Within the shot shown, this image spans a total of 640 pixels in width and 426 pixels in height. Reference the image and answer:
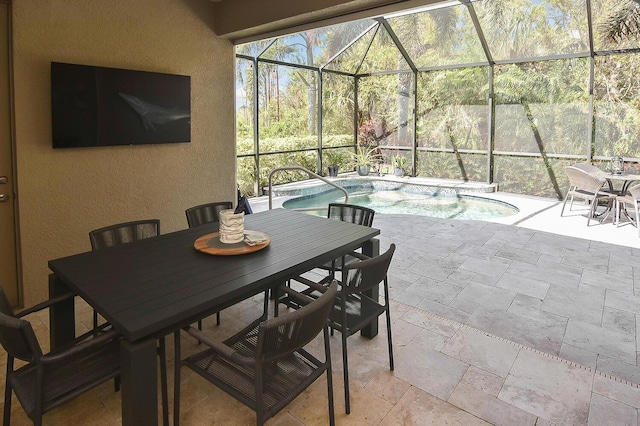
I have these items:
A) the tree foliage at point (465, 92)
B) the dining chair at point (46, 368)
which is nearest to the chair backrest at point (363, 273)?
the dining chair at point (46, 368)

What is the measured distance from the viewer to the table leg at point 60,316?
2.34 metres

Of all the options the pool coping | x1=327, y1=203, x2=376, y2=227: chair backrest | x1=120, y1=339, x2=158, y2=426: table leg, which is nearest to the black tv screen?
x1=327, y1=203, x2=376, y2=227: chair backrest

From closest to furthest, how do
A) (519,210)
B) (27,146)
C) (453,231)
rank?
1. (27,146)
2. (453,231)
3. (519,210)

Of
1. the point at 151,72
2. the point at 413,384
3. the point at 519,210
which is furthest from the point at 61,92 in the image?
the point at 519,210

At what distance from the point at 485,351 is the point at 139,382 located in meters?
2.26

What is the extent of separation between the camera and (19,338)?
1676 millimetres

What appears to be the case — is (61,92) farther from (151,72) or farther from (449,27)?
(449,27)

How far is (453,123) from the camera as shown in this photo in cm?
994

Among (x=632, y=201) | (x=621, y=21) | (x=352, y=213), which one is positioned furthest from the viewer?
(x=621, y=21)

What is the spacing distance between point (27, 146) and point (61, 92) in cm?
53

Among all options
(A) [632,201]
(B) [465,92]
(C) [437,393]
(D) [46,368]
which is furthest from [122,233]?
(B) [465,92]

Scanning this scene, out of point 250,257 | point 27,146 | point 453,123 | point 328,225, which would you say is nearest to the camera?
point 250,257

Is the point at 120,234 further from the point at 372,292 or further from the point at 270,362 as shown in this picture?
the point at 372,292

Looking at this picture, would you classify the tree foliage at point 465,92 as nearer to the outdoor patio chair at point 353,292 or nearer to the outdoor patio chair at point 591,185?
the outdoor patio chair at point 591,185
